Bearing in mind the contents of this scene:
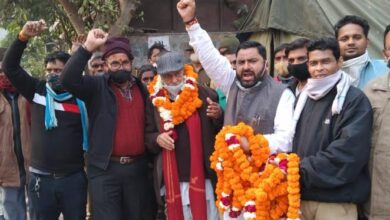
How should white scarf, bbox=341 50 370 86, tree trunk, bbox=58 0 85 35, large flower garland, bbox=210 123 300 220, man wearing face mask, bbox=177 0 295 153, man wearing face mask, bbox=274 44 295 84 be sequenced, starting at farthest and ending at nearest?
tree trunk, bbox=58 0 85 35
man wearing face mask, bbox=274 44 295 84
white scarf, bbox=341 50 370 86
man wearing face mask, bbox=177 0 295 153
large flower garland, bbox=210 123 300 220

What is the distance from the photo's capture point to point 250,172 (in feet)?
10.9

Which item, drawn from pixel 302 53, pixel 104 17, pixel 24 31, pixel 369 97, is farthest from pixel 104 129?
pixel 104 17

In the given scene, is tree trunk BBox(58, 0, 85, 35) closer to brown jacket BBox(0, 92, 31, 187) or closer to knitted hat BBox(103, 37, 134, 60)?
brown jacket BBox(0, 92, 31, 187)

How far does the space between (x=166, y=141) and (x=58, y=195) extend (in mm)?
1246

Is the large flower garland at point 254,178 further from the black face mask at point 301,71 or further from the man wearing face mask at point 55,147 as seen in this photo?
the man wearing face mask at point 55,147

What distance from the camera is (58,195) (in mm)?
4348

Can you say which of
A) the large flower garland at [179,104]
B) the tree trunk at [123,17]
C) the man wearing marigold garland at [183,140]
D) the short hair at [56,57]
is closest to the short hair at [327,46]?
the man wearing marigold garland at [183,140]

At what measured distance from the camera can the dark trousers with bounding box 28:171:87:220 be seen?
4.32 meters

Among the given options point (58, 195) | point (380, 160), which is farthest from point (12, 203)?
point (380, 160)

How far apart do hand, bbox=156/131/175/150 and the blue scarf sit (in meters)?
0.79

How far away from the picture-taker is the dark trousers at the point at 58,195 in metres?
4.32

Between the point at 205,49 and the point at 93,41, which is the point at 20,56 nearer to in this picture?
the point at 93,41

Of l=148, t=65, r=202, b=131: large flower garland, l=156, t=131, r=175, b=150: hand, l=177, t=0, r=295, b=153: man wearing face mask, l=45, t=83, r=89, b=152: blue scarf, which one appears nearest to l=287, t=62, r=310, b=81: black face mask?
l=177, t=0, r=295, b=153: man wearing face mask

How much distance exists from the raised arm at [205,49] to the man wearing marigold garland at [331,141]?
2.97ft
